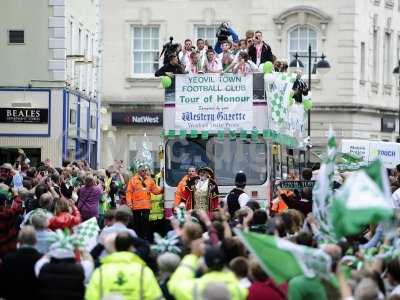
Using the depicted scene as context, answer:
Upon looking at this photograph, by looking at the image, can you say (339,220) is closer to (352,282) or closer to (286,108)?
(352,282)

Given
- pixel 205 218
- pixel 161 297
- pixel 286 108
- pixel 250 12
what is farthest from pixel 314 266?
pixel 250 12

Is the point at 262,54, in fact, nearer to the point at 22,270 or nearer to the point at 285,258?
the point at 22,270

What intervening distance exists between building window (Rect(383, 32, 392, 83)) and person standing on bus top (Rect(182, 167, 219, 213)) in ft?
130

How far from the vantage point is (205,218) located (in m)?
17.1

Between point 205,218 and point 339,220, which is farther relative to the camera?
point 205,218

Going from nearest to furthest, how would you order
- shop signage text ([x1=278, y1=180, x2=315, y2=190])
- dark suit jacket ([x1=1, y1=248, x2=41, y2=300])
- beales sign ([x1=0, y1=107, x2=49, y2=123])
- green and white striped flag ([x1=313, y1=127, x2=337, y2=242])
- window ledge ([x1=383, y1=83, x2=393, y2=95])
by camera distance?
1. green and white striped flag ([x1=313, y1=127, x2=337, y2=242])
2. dark suit jacket ([x1=1, y1=248, x2=41, y2=300])
3. shop signage text ([x1=278, y1=180, x2=315, y2=190])
4. beales sign ([x1=0, y1=107, x2=49, y2=123])
5. window ledge ([x1=383, y1=83, x2=393, y2=95])

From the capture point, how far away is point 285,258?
13977mm

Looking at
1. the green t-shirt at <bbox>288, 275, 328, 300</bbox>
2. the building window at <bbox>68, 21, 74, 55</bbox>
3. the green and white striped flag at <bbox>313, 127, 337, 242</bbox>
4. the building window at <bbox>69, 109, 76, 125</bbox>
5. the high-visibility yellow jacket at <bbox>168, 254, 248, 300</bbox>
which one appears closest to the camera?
the green t-shirt at <bbox>288, 275, 328, 300</bbox>

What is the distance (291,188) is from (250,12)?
3577 centimetres

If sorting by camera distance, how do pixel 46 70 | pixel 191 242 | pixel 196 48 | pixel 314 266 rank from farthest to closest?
pixel 46 70 < pixel 196 48 < pixel 191 242 < pixel 314 266

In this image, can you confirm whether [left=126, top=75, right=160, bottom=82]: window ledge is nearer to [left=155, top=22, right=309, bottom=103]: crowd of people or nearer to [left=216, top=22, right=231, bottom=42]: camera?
[left=216, top=22, right=231, bottom=42]: camera

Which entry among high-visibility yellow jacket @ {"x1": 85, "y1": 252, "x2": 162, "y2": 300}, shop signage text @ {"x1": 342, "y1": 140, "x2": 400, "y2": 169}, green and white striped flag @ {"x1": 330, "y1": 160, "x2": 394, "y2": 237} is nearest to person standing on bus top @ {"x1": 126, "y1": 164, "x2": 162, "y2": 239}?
high-visibility yellow jacket @ {"x1": 85, "y1": 252, "x2": 162, "y2": 300}

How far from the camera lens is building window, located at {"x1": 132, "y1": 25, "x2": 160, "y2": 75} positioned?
208 feet

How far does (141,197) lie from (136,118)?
3133 centimetres
